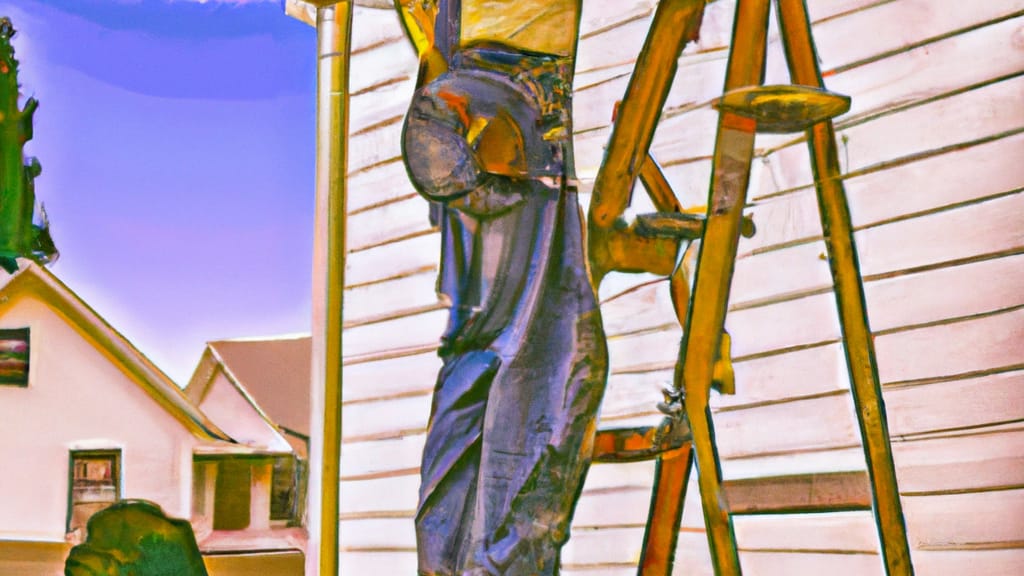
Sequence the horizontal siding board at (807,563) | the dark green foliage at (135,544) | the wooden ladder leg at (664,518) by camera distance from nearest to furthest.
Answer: the wooden ladder leg at (664,518)
the horizontal siding board at (807,563)
the dark green foliage at (135,544)

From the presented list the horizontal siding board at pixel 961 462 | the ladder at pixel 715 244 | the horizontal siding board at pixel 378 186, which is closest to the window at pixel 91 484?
the horizontal siding board at pixel 378 186

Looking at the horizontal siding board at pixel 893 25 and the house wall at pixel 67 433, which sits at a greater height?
the horizontal siding board at pixel 893 25

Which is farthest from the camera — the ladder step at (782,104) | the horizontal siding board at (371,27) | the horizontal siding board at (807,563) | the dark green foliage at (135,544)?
the horizontal siding board at (371,27)

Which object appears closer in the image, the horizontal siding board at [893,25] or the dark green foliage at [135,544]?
the horizontal siding board at [893,25]

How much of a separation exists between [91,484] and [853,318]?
1.09 meters

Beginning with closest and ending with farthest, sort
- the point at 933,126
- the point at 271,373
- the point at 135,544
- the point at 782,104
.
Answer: the point at 782,104 < the point at 933,126 < the point at 135,544 < the point at 271,373

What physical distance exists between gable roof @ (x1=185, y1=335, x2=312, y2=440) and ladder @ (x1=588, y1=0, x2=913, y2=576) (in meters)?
0.70

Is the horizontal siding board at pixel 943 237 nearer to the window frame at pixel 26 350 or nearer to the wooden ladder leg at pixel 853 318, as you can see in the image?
the wooden ladder leg at pixel 853 318

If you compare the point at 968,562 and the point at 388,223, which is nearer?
the point at 968,562

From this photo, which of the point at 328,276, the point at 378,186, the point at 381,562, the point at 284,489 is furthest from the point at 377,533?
the point at 378,186

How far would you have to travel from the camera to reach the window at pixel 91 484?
1.71 metres

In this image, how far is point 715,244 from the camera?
3.56ft

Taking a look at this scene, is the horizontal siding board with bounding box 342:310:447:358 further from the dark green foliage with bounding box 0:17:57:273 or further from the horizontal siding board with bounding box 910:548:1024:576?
the horizontal siding board with bounding box 910:548:1024:576

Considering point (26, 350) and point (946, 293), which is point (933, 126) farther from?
point (26, 350)
